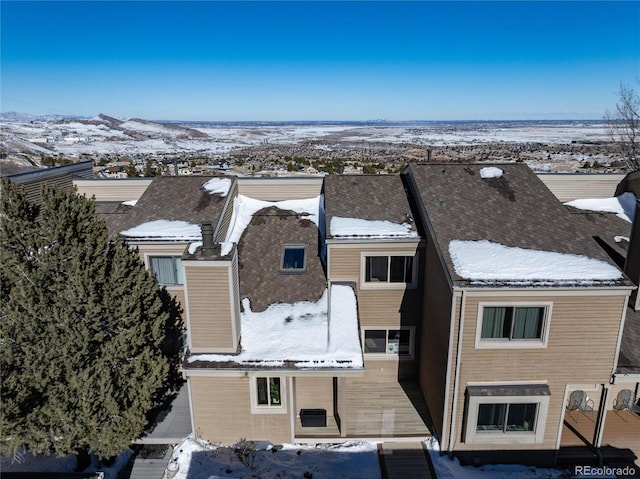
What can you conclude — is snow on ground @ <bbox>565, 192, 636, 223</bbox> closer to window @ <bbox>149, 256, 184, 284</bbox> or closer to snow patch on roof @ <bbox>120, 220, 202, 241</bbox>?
snow patch on roof @ <bbox>120, 220, 202, 241</bbox>

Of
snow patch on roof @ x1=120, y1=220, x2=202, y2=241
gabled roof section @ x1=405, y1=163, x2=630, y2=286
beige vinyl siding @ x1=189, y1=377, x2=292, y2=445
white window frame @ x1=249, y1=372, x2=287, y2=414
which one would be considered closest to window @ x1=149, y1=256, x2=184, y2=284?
snow patch on roof @ x1=120, y1=220, x2=202, y2=241

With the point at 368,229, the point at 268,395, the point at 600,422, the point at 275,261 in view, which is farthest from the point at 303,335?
the point at 600,422

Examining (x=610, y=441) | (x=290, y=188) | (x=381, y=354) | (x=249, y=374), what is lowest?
(x=610, y=441)

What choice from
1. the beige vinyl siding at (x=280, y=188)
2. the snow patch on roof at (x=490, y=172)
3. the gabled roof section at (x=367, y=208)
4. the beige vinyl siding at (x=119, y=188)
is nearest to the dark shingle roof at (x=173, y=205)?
the beige vinyl siding at (x=280, y=188)

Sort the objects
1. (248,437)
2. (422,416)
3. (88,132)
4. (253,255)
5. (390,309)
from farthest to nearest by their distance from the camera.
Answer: (88,132) → (253,255) → (390,309) → (422,416) → (248,437)

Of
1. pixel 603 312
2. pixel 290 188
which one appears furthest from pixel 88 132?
pixel 603 312

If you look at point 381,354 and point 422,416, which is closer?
point 422,416

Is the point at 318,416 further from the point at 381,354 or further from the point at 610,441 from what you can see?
the point at 610,441

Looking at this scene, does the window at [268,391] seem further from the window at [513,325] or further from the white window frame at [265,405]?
the window at [513,325]
